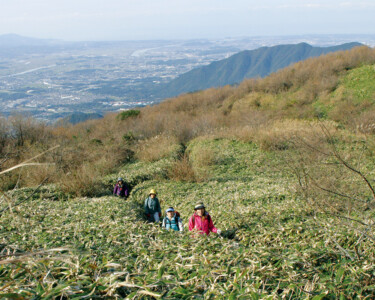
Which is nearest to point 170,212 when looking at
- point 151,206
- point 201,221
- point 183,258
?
point 201,221

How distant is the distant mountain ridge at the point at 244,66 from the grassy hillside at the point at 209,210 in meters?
102

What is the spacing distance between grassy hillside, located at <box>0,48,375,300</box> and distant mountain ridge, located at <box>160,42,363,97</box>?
335 feet

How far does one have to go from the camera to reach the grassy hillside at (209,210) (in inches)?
94.7

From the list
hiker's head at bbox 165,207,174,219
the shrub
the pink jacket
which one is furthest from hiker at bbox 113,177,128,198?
the shrub

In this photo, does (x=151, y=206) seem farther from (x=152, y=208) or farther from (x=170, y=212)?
(x=170, y=212)

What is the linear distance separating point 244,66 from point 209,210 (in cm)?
14691

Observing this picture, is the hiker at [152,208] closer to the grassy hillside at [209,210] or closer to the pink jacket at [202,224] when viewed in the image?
the grassy hillside at [209,210]

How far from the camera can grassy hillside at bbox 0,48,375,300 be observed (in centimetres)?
240

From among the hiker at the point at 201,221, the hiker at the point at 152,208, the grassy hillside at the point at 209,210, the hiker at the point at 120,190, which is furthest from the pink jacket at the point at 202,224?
the hiker at the point at 120,190

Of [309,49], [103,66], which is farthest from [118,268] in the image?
[309,49]

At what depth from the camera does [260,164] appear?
14.5 meters

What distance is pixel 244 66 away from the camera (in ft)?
479

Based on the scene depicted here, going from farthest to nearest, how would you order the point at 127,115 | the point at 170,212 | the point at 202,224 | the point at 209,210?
the point at 127,115
the point at 209,210
the point at 170,212
the point at 202,224

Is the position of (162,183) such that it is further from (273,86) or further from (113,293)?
(273,86)
